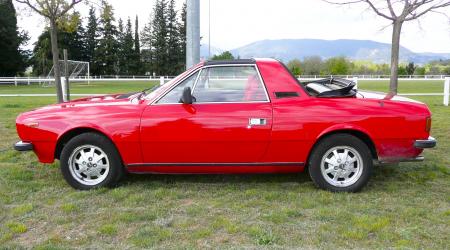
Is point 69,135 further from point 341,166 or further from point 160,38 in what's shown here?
point 160,38

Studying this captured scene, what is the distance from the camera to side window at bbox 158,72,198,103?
15.9ft

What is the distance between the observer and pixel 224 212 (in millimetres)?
4277

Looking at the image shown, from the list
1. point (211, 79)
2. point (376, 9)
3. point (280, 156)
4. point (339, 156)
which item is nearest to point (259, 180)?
point (280, 156)

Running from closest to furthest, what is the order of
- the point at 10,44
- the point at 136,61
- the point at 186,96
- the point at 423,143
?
the point at 186,96, the point at 423,143, the point at 10,44, the point at 136,61

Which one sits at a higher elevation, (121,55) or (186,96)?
(121,55)

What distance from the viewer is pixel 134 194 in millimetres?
4777

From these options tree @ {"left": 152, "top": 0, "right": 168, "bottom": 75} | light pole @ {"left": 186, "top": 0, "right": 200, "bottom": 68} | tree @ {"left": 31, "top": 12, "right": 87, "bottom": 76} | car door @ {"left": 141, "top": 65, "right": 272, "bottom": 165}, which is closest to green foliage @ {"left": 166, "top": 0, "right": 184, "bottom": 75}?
tree @ {"left": 152, "top": 0, "right": 168, "bottom": 75}

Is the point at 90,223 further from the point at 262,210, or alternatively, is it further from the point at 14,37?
the point at 14,37

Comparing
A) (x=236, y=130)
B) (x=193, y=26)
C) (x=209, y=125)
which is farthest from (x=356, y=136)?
(x=193, y=26)

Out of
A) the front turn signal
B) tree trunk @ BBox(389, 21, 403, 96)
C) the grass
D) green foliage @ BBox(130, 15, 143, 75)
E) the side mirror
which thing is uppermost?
green foliage @ BBox(130, 15, 143, 75)

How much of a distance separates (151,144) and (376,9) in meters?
6.72

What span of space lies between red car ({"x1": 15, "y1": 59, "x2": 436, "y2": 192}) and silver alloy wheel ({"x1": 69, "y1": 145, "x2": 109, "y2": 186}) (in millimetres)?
11

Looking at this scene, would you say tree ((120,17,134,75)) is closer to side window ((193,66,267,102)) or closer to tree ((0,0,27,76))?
tree ((0,0,27,76))

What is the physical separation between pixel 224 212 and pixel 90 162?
1719mm
